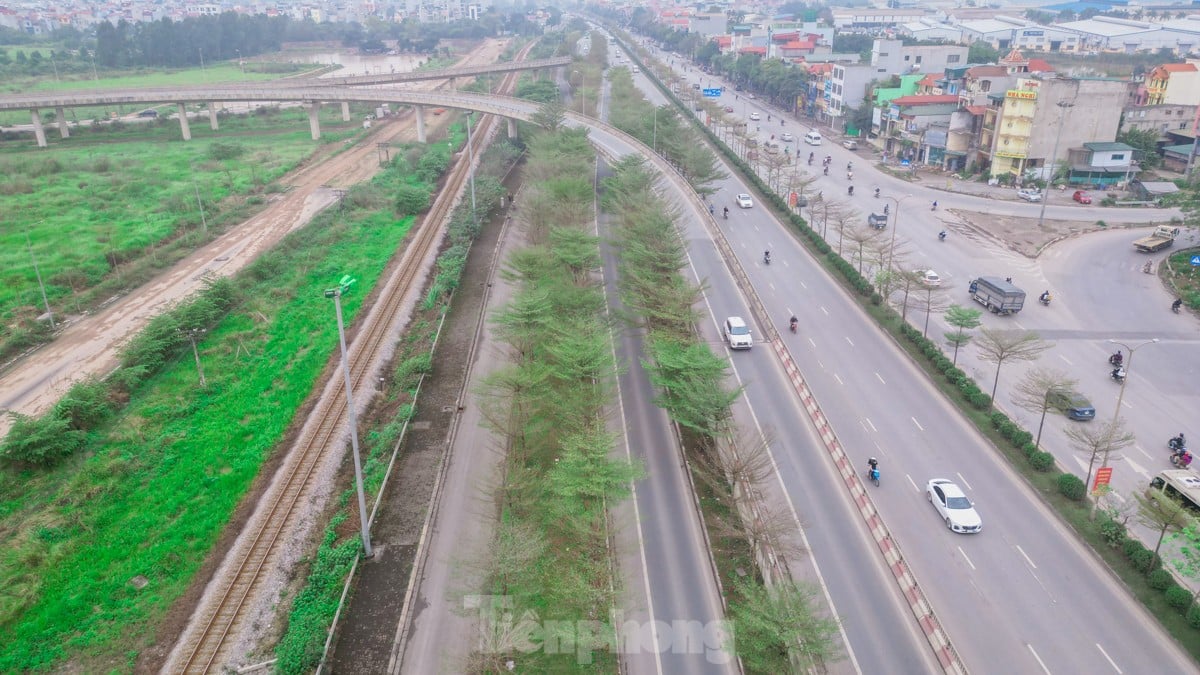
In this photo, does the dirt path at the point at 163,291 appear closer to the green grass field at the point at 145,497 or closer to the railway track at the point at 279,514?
the green grass field at the point at 145,497

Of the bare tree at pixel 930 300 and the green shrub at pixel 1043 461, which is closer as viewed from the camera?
the green shrub at pixel 1043 461

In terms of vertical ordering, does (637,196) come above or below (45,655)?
above

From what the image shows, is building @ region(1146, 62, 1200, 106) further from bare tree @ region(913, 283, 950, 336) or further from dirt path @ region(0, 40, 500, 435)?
dirt path @ region(0, 40, 500, 435)

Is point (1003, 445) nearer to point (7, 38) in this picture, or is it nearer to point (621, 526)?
point (621, 526)

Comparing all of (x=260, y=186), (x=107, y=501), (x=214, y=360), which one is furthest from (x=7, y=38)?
(x=107, y=501)

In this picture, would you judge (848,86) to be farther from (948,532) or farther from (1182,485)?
(948,532)

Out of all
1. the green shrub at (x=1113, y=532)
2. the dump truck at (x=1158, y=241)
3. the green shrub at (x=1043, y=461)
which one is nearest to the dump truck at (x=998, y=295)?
the dump truck at (x=1158, y=241)

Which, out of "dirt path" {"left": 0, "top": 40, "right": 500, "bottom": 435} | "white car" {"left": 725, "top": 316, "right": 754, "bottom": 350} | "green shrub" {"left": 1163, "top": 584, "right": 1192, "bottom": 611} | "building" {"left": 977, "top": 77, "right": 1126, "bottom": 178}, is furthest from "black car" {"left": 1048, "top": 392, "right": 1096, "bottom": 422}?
"dirt path" {"left": 0, "top": 40, "right": 500, "bottom": 435}
